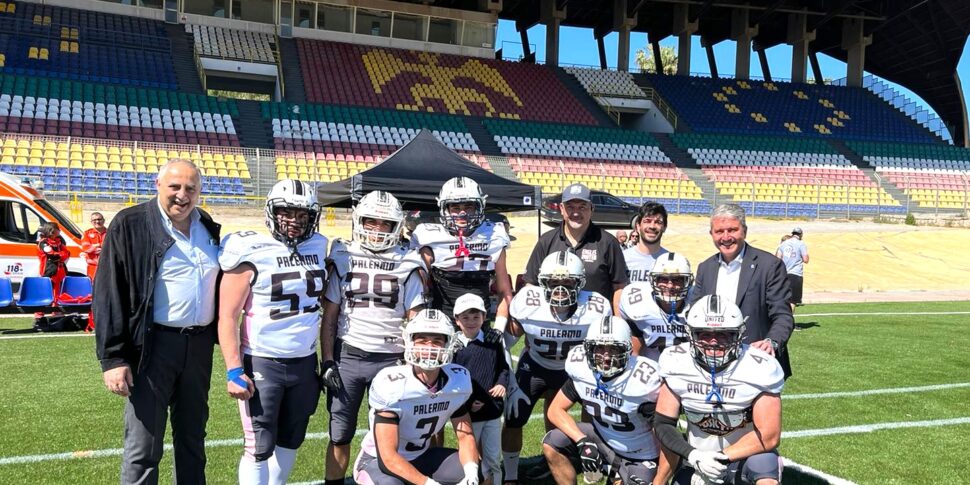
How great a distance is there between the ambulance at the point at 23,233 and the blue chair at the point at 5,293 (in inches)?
38.8

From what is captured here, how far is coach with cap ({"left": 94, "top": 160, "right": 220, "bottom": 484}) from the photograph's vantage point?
3.69m

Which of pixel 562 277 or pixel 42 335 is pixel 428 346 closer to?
pixel 562 277

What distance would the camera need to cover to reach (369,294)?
14.8 ft

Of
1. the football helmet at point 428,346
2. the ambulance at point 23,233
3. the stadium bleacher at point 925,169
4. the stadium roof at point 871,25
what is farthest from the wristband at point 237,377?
the stadium roof at point 871,25

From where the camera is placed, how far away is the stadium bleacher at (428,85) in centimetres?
3275

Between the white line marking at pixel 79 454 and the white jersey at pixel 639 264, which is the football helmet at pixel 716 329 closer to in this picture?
the white jersey at pixel 639 264

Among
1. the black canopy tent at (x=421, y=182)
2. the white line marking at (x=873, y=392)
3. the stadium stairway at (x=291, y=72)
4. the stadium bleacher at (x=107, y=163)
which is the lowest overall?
the white line marking at (x=873, y=392)

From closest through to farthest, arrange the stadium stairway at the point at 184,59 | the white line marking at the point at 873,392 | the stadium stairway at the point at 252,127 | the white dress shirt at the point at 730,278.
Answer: the white dress shirt at the point at 730,278
the white line marking at the point at 873,392
the stadium stairway at the point at 252,127
the stadium stairway at the point at 184,59

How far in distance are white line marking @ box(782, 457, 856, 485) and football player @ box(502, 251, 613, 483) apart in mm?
1905

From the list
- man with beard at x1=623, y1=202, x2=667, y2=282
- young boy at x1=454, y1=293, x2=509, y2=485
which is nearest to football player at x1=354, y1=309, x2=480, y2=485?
young boy at x1=454, y1=293, x2=509, y2=485

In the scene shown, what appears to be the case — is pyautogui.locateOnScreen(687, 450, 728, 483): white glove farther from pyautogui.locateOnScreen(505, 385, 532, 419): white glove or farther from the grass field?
the grass field

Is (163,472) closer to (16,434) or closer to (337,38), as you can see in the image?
(16,434)

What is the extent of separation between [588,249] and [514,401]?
52.7 inches

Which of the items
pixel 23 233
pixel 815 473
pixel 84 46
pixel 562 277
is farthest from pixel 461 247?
pixel 84 46
